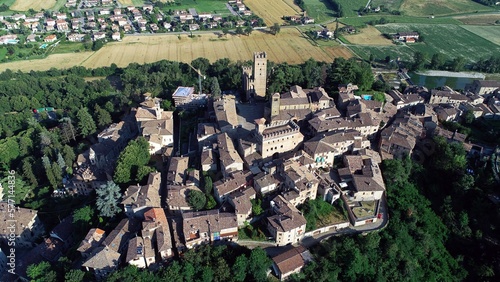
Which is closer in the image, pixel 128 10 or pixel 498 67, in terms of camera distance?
pixel 498 67

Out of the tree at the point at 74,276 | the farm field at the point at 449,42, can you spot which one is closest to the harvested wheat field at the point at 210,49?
the farm field at the point at 449,42

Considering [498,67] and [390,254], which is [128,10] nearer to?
[498,67]

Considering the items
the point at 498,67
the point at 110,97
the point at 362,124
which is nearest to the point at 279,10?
the point at 498,67

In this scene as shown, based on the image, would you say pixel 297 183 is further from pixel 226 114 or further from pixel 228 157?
pixel 226 114

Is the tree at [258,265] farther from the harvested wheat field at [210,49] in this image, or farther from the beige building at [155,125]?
the harvested wheat field at [210,49]

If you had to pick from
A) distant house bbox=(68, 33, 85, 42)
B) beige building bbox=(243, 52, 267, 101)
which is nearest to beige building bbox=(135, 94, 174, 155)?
beige building bbox=(243, 52, 267, 101)

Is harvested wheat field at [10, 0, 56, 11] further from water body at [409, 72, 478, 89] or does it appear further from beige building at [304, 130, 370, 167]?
beige building at [304, 130, 370, 167]

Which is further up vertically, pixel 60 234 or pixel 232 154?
pixel 232 154
